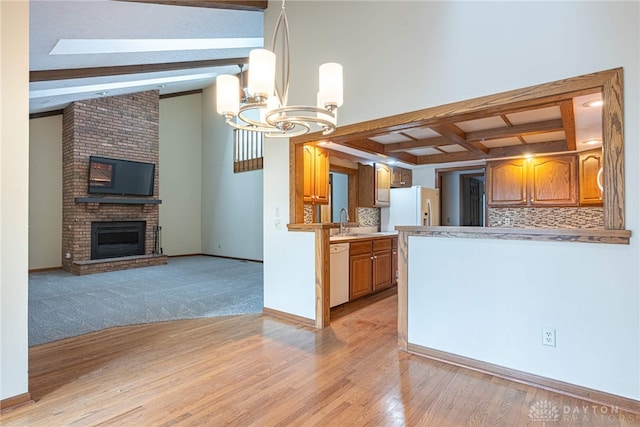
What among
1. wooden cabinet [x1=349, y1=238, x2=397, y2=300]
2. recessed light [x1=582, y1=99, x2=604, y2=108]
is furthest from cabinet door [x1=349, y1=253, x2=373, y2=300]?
recessed light [x1=582, y1=99, x2=604, y2=108]

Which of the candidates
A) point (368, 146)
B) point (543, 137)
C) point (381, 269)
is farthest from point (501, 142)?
point (381, 269)

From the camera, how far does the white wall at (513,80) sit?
2.05 m

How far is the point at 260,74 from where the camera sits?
1.97m

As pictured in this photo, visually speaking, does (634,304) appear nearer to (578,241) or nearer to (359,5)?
(578,241)

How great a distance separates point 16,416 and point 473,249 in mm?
3164

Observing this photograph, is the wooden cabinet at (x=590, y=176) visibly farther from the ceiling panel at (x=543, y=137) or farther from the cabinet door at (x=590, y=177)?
the ceiling panel at (x=543, y=137)

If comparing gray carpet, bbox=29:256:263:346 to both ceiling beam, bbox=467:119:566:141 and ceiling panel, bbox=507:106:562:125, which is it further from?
ceiling panel, bbox=507:106:562:125

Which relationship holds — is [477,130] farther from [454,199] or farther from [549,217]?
[454,199]

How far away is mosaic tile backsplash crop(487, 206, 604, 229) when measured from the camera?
16.0ft

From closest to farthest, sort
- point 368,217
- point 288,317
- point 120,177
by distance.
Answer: point 288,317, point 368,217, point 120,177

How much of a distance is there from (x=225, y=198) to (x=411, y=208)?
5.41 m

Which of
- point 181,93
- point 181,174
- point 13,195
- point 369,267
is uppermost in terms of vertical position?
point 181,93

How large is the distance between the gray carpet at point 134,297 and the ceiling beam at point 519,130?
3.46m

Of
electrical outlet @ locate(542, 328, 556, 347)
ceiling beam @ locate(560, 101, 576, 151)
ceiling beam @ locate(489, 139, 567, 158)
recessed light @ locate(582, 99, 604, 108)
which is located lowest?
electrical outlet @ locate(542, 328, 556, 347)
